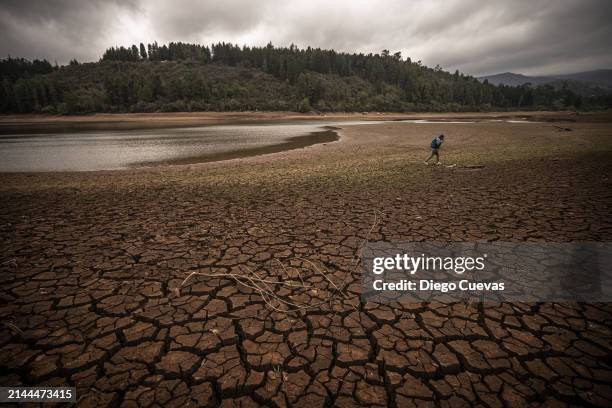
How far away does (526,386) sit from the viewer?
265 cm

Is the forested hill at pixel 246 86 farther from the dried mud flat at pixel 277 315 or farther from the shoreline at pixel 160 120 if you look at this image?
the dried mud flat at pixel 277 315

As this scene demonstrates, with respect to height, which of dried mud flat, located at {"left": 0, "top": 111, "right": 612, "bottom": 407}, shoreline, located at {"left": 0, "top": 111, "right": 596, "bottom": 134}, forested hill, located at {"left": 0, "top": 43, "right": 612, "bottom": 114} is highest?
forested hill, located at {"left": 0, "top": 43, "right": 612, "bottom": 114}

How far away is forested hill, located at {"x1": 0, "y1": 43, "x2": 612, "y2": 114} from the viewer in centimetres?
9019

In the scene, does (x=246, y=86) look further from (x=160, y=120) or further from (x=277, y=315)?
(x=277, y=315)

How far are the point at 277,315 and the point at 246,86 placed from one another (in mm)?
120104

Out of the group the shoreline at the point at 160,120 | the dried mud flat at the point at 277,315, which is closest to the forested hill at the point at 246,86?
the shoreline at the point at 160,120

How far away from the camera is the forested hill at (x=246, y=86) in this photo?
90.2 m

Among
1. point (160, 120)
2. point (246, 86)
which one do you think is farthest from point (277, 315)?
point (246, 86)

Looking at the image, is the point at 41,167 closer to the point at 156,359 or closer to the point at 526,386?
the point at 156,359

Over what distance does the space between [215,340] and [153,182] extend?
33.3 feet

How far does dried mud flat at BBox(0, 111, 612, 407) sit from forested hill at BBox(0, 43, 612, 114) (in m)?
81.8

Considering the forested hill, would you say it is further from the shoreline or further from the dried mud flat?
the dried mud flat

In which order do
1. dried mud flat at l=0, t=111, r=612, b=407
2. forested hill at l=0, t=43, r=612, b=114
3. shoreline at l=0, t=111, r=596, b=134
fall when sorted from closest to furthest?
dried mud flat at l=0, t=111, r=612, b=407 < shoreline at l=0, t=111, r=596, b=134 < forested hill at l=0, t=43, r=612, b=114

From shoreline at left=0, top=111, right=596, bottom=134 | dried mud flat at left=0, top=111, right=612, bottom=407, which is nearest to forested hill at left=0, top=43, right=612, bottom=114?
shoreline at left=0, top=111, right=596, bottom=134
